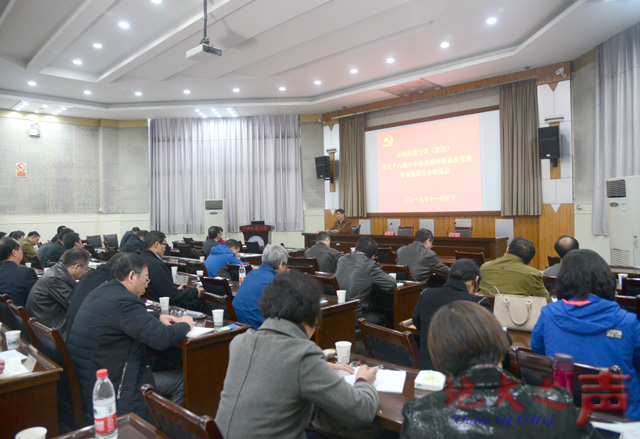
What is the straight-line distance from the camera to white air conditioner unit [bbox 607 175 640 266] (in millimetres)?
5359

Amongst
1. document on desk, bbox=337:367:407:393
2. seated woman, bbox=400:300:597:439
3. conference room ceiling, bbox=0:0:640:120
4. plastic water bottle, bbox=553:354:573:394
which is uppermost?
conference room ceiling, bbox=0:0:640:120

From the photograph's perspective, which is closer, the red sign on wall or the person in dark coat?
the person in dark coat

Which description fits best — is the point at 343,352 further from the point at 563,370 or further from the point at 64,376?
the point at 64,376

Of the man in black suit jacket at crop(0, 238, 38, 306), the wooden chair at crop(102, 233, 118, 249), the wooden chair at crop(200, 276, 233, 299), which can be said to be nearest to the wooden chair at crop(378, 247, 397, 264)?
the wooden chair at crop(200, 276, 233, 299)

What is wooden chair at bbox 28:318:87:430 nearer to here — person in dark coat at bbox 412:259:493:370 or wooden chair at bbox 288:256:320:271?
person in dark coat at bbox 412:259:493:370

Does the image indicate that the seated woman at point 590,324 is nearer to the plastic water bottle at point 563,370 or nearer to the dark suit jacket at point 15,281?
the plastic water bottle at point 563,370

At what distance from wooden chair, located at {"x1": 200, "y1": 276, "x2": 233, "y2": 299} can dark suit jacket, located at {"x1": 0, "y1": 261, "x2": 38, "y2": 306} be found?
59.3 inches

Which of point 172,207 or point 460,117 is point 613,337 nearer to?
point 460,117

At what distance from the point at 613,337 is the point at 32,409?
2.56 metres

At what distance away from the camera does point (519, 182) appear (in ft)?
25.9

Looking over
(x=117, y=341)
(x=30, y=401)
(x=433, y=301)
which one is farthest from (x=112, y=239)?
(x=433, y=301)

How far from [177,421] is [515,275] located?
263 cm

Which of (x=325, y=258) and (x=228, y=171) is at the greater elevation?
(x=228, y=171)

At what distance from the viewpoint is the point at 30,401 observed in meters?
1.92
